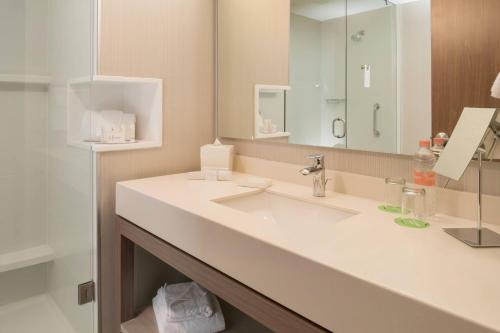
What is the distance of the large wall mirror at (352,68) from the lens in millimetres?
1007

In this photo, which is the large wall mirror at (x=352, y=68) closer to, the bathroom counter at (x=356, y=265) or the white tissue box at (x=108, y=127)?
the bathroom counter at (x=356, y=265)

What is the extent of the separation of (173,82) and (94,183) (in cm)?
55

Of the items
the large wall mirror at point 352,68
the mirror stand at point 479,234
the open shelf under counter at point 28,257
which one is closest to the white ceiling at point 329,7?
the large wall mirror at point 352,68

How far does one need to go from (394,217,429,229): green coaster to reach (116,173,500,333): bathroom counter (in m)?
0.02

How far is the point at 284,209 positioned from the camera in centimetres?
132

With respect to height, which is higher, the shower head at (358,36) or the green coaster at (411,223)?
the shower head at (358,36)

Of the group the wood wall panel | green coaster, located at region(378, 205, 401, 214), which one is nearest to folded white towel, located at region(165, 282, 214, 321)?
green coaster, located at region(378, 205, 401, 214)

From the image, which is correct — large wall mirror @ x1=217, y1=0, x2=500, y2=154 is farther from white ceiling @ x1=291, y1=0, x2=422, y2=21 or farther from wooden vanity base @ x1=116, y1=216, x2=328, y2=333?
wooden vanity base @ x1=116, y1=216, x2=328, y2=333

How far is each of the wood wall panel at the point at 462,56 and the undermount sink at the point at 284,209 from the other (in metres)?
0.40

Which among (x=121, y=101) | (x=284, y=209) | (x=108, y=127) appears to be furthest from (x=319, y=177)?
(x=121, y=101)

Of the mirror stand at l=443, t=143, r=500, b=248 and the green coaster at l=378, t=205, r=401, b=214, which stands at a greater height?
the green coaster at l=378, t=205, r=401, b=214

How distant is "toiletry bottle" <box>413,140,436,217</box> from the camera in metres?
1.02

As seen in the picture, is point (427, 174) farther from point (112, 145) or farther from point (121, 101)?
point (121, 101)

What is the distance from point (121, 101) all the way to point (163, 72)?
0.30 meters
